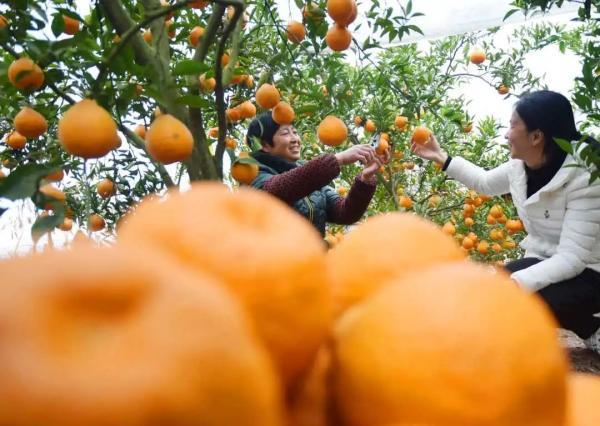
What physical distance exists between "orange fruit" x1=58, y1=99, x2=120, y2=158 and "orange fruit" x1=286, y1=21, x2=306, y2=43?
107 cm

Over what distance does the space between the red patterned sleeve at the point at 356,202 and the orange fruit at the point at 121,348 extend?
218cm

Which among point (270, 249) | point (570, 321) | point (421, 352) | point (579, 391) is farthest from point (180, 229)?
point (570, 321)

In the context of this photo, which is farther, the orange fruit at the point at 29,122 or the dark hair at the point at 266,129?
the dark hair at the point at 266,129

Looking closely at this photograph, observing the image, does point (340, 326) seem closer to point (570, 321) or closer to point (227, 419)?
point (227, 419)

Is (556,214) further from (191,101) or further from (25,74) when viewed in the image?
(25,74)

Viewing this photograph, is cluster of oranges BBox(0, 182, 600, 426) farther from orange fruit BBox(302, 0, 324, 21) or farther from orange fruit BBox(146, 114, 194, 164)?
orange fruit BBox(302, 0, 324, 21)

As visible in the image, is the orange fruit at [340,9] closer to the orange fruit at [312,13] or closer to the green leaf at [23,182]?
the orange fruit at [312,13]

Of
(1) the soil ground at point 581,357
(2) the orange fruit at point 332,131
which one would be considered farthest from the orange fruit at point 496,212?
(2) the orange fruit at point 332,131

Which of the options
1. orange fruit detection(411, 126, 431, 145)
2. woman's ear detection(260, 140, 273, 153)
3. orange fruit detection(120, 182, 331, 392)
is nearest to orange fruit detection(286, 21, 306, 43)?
woman's ear detection(260, 140, 273, 153)

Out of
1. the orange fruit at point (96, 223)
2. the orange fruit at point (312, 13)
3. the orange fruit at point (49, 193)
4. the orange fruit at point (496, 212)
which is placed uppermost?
the orange fruit at point (312, 13)

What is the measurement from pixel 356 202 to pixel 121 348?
2.27 metres

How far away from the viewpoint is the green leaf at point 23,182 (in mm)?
741

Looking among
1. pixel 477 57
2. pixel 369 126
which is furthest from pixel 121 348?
pixel 477 57

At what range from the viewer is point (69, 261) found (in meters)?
0.27
